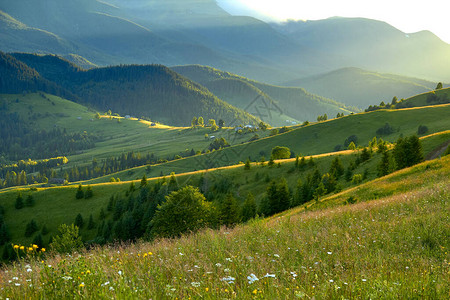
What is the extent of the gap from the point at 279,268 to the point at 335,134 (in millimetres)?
148359

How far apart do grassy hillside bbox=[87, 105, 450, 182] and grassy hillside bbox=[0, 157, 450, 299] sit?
101 metres

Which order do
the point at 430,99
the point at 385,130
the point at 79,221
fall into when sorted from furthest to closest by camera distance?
the point at 430,99 → the point at 385,130 → the point at 79,221

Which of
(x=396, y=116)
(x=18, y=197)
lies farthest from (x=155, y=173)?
(x=396, y=116)

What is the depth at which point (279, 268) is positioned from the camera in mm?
6367

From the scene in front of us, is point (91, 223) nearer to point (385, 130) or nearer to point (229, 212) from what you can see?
point (229, 212)

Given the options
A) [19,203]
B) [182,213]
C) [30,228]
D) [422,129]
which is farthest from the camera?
[422,129]

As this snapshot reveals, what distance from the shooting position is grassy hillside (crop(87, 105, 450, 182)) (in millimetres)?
119019

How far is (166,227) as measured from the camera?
4422 cm

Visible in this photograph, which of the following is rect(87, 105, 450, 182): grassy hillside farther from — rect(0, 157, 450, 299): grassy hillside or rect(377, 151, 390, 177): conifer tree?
rect(0, 157, 450, 299): grassy hillside

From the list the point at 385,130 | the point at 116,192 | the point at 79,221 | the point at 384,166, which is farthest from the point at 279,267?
the point at 385,130

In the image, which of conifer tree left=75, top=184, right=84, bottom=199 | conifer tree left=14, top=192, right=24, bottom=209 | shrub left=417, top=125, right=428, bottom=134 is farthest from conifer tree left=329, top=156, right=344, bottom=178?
conifer tree left=14, top=192, right=24, bottom=209

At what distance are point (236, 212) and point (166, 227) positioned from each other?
1471cm

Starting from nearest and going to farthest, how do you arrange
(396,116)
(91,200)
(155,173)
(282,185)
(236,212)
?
(236,212), (282,185), (91,200), (396,116), (155,173)

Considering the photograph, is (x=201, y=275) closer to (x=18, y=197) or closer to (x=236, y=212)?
(x=236, y=212)
